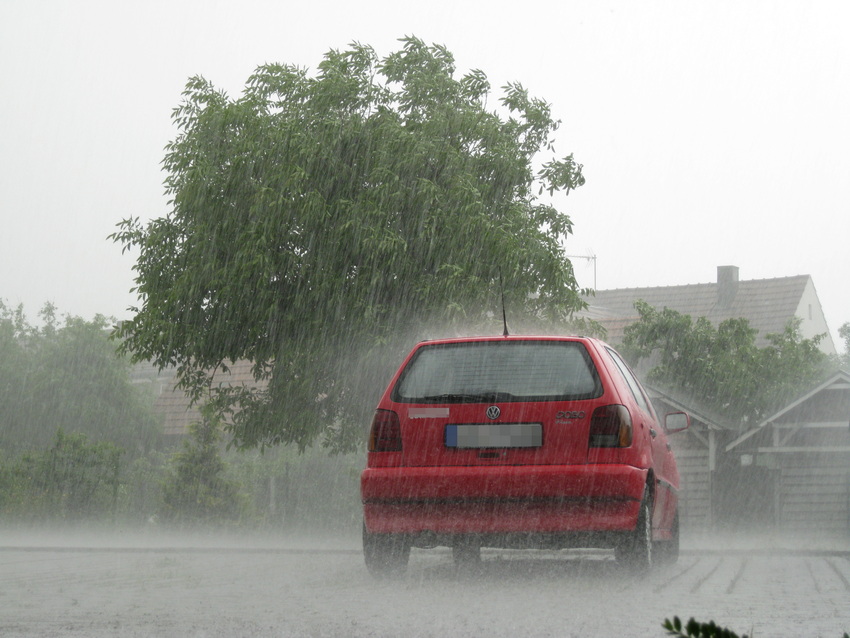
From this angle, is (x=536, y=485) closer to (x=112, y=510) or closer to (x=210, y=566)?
(x=210, y=566)

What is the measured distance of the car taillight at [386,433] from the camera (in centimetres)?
712

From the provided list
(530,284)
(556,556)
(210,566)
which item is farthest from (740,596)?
(530,284)

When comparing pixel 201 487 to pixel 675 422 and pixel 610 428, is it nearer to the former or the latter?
pixel 675 422

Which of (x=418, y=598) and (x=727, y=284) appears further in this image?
(x=727, y=284)

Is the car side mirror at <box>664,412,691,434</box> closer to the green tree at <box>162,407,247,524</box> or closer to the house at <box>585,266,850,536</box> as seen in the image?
the green tree at <box>162,407,247,524</box>

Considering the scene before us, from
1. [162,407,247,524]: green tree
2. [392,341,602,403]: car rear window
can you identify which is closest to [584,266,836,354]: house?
[162,407,247,524]: green tree

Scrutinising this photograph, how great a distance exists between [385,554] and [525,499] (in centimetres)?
113

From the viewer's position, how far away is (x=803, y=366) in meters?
29.2

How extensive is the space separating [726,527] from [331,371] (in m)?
14.9

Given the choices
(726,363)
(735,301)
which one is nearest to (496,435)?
(726,363)

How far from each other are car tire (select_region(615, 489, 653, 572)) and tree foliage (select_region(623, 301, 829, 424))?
2184cm

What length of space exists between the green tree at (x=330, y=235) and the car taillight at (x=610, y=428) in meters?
7.89

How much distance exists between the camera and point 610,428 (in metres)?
6.85

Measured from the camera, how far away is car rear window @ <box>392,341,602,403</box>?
7027mm
